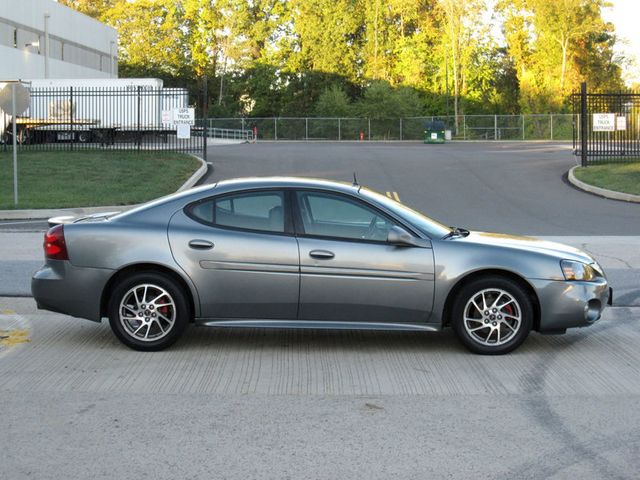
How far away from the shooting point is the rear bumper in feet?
24.7

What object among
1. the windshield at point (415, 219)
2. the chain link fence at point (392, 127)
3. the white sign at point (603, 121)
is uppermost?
the chain link fence at point (392, 127)

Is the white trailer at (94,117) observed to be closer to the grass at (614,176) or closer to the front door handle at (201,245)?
the grass at (614,176)

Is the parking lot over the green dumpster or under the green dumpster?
under

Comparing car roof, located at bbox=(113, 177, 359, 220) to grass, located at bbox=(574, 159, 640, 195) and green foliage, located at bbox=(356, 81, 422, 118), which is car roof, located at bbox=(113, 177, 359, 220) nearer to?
grass, located at bbox=(574, 159, 640, 195)

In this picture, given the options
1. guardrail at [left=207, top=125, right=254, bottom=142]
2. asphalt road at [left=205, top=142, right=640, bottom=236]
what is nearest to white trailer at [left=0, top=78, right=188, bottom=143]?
asphalt road at [left=205, top=142, right=640, bottom=236]

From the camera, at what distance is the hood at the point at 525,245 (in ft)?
25.1

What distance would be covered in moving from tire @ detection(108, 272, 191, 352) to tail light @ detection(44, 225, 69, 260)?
22.3 inches

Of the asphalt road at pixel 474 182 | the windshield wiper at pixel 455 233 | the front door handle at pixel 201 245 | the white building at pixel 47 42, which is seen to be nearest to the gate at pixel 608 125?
the asphalt road at pixel 474 182

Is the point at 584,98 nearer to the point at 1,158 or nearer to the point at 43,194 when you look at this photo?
the point at 43,194

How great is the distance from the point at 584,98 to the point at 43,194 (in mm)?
16746

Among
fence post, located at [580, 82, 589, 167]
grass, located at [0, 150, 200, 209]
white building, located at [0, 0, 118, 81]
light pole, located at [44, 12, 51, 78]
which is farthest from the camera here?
light pole, located at [44, 12, 51, 78]

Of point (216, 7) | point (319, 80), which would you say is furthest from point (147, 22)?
point (319, 80)

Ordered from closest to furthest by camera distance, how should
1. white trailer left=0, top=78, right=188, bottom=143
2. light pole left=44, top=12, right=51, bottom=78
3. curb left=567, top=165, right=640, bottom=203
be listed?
curb left=567, top=165, right=640, bottom=203 → white trailer left=0, top=78, right=188, bottom=143 → light pole left=44, top=12, right=51, bottom=78

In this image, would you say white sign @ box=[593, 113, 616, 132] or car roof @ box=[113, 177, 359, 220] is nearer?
car roof @ box=[113, 177, 359, 220]
